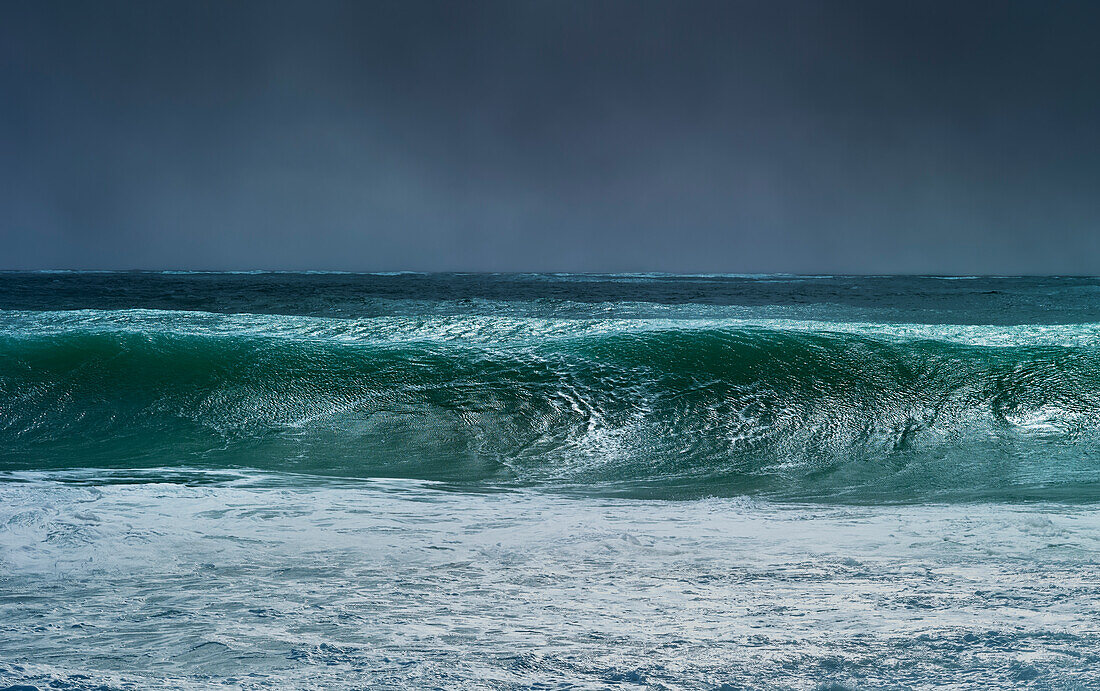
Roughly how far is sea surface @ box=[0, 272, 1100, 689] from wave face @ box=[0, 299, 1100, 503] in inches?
1.6

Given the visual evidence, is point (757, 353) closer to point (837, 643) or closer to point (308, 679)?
point (837, 643)

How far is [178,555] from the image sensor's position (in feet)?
9.27

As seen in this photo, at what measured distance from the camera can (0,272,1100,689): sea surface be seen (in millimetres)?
1926

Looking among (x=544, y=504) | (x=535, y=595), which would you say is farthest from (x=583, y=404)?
(x=535, y=595)

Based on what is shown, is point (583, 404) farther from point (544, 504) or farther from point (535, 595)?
point (535, 595)

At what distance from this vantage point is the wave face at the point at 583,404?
16.4ft

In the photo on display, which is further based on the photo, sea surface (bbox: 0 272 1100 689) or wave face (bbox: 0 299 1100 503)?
wave face (bbox: 0 299 1100 503)

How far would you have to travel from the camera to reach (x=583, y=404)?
6527 millimetres

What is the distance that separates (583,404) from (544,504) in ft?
8.67

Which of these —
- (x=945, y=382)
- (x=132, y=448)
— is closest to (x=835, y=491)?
(x=945, y=382)

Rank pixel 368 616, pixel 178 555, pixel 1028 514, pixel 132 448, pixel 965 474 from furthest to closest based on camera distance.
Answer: pixel 132 448
pixel 965 474
pixel 1028 514
pixel 178 555
pixel 368 616

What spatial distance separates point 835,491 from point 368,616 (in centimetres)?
319

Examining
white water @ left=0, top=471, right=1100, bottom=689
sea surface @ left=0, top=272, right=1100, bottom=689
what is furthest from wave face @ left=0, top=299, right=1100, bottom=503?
white water @ left=0, top=471, right=1100, bottom=689

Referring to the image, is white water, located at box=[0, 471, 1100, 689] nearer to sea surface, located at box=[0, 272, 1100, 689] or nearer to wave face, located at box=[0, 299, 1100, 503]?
sea surface, located at box=[0, 272, 1100, 689]
